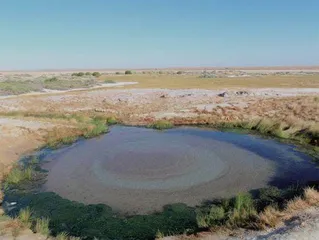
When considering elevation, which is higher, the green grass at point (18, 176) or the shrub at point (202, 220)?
the shrub at point (202, 220)

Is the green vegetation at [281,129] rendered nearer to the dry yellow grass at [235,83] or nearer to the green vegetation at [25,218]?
the green vegetation at [25,218]

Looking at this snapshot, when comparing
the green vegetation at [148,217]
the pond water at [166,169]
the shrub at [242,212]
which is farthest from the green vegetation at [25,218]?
the shrub at [242,212]

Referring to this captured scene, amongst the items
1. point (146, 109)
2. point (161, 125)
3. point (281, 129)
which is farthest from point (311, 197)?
point (146, 109)

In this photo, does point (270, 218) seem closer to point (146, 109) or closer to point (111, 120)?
point (111, 120)

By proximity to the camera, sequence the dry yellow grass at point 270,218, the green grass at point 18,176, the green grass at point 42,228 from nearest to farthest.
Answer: the dry yellow grass at point 270,218
the green grass at point 42,228
the green grass at point 18,176

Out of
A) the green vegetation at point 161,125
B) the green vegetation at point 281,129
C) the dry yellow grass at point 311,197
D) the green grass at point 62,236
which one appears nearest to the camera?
the green grass at point 62,236

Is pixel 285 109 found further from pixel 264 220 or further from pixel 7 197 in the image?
pixel 7 197

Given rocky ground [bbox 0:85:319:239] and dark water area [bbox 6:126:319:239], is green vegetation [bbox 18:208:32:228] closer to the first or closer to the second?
dark water area [bbox 6:126:319:239]

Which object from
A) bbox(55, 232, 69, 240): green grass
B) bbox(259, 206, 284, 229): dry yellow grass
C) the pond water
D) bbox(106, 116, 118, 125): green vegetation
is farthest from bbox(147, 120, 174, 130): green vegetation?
bbox(55, 232, 69, 240): green grass
